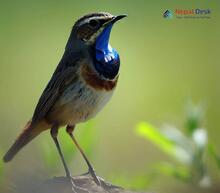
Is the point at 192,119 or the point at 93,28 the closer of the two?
the point at 93,28

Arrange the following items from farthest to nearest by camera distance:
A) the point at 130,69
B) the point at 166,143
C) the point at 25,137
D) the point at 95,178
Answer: the point at 130,69
the point at 166,143
the point at 25,137
the point at 95,178

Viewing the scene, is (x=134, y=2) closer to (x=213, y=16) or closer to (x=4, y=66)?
(x=213, y=16)

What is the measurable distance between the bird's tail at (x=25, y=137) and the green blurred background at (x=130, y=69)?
3.20 ft

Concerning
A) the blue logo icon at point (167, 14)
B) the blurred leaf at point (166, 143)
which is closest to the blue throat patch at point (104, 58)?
the blurred leaf at point (166, 143)

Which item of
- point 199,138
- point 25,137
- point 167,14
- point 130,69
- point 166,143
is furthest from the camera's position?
point 167,14

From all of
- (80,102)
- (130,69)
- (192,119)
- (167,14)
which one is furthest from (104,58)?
(167,14)

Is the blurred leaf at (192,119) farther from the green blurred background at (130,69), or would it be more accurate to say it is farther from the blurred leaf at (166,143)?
the green blurred background at (130,69)

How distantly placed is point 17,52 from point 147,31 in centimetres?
169

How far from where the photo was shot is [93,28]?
7.08 m

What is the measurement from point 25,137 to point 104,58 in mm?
906

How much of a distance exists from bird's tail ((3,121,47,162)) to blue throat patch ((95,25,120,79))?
68cm

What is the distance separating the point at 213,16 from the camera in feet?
38.8

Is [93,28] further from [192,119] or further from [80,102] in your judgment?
[192,119]

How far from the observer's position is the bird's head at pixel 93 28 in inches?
277
